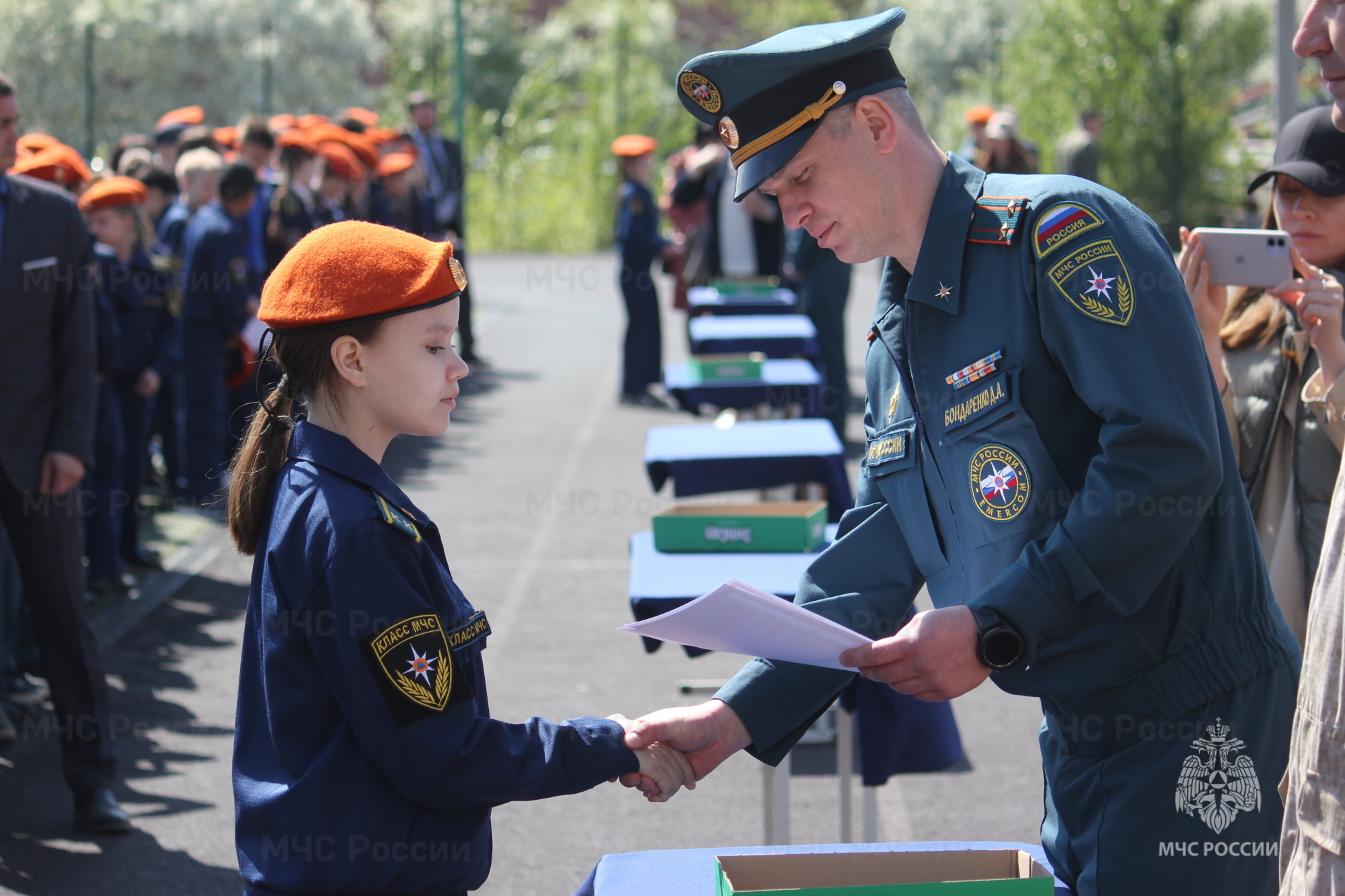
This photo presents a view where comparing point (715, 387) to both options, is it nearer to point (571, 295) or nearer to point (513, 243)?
point (571, 295)

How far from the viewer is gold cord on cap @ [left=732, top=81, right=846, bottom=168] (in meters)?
2.29

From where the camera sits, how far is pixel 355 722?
6.66 ft

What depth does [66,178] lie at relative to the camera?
294 inches

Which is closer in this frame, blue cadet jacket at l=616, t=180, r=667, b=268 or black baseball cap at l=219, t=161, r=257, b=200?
black baseball cap at l=219, t=161, r=257, b=200

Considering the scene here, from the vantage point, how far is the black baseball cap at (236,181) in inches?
342

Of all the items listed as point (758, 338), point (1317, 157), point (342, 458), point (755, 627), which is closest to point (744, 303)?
point (758, 338)

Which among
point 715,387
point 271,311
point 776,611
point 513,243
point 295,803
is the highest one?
point 271,311

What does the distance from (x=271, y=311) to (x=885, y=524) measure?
111cm

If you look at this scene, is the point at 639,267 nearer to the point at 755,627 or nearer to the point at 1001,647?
the point at 755,627

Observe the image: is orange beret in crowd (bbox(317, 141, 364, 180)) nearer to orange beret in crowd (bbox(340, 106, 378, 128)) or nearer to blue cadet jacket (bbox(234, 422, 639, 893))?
orange beret in crowd (bbox(340, 106, 378, 128))

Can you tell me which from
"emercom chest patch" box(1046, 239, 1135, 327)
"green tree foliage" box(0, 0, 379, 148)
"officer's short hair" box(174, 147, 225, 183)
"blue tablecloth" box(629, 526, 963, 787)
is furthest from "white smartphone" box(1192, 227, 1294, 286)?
"green tree foliage" box(0, 0, 379, 148)

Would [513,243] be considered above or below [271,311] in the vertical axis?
below

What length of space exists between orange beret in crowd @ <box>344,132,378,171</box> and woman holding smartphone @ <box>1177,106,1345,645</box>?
9.54 meters

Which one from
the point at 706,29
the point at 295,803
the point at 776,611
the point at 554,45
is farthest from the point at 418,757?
the point at 706,29
